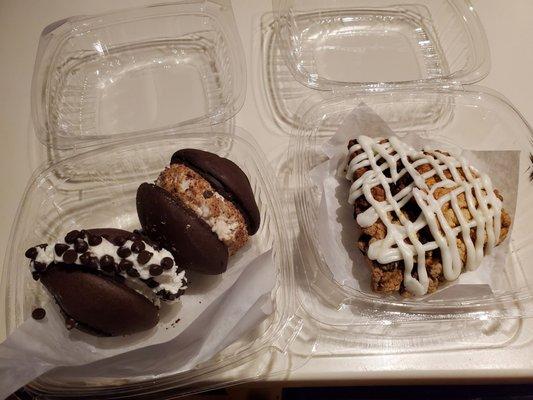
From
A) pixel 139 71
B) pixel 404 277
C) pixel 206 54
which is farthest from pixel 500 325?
pixel 139 71

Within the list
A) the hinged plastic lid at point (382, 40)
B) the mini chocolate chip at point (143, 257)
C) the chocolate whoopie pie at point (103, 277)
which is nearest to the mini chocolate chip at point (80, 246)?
the chocolate whoopie pie at point (103, 277)

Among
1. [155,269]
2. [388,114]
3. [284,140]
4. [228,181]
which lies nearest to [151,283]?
[155,269]

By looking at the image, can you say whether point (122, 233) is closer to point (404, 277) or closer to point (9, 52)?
point (404, 277)

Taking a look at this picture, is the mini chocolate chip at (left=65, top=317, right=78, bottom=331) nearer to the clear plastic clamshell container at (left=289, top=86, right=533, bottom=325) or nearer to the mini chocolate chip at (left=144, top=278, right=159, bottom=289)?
the mini chocolate chip at (left=144, top=278, right=159, bottom=289)

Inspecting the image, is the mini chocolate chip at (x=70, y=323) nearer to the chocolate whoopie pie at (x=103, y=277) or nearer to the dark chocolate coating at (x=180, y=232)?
the chocolate whoopie pie at (x=103, y=277)

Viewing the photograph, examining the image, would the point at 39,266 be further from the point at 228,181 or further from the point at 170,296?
the point at 228,181

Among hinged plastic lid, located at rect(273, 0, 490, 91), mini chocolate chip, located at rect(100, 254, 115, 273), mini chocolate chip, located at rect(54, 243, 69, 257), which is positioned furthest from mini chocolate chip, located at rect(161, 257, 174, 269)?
hinged plastic lid, located at rect(273, 0, 490, 91)
